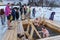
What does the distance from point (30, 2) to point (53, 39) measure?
12387mm

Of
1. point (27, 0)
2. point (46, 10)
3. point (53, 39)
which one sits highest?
point (53, 39)

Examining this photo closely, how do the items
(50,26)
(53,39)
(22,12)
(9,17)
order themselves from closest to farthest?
(53,39) → (9,17) → (50,26) → (22,12)

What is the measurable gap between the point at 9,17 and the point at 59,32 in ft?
7.83

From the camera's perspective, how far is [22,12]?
441 inches

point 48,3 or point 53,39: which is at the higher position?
point 53,39

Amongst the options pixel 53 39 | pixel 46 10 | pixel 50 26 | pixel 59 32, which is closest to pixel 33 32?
pixel 59 32

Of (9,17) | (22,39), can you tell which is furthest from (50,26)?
(22,39)

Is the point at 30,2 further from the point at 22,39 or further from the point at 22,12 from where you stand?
the point at 22,39

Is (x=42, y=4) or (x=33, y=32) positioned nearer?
(x=33, y=32)

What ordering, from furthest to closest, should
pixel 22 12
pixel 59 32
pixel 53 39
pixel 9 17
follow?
pixel 22 12, pixel 59 32, pixel 9 17, pixel 53 39

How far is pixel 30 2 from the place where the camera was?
50.8 ft

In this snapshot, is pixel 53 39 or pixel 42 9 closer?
pixel 53 39

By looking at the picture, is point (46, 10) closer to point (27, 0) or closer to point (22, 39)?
point (27, 0)

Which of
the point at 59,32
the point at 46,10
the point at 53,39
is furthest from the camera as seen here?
the point at 46,10
